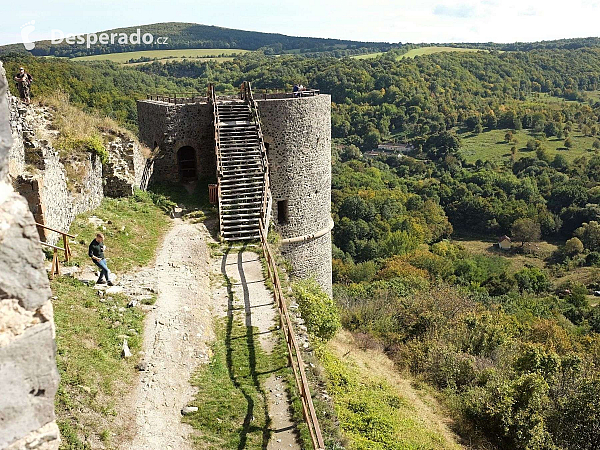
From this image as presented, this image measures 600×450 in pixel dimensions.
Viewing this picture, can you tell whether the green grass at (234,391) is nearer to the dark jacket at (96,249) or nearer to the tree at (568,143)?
the dark jacket at (96,249)

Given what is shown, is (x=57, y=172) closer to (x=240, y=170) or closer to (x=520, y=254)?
(x=240, y=170)

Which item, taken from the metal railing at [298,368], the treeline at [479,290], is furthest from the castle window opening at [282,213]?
the treeline at [479,290]

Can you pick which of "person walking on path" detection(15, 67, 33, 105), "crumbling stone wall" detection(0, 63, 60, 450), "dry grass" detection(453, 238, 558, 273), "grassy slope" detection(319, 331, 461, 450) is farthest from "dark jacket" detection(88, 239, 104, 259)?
"dry grass" detection(453, 238, 558, 273)

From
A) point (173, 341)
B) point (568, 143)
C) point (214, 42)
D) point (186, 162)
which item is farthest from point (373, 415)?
point (214, 42)

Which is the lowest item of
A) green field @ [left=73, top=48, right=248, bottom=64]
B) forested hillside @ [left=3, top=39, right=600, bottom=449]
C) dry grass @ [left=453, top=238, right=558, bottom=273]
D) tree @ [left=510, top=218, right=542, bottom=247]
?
dry grass @ [left=453, top=238, right=558, bottom=273]

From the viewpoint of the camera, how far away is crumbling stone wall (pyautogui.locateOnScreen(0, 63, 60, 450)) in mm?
2697

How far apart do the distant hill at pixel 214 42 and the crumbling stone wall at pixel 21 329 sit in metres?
77.8

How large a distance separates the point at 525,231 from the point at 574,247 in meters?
5.80

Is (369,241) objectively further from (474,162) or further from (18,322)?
(18,322)

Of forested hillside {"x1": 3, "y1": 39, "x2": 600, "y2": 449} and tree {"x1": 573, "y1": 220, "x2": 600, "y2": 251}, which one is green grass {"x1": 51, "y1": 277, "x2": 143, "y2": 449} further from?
tree {"x1": 573, "y1": 220, "x2": 600, "y2": 251}

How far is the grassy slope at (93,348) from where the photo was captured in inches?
280

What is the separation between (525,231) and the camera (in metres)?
66.2

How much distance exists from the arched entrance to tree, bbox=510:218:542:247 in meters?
56.4

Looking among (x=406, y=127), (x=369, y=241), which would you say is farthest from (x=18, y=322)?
(x=406, y=127)
